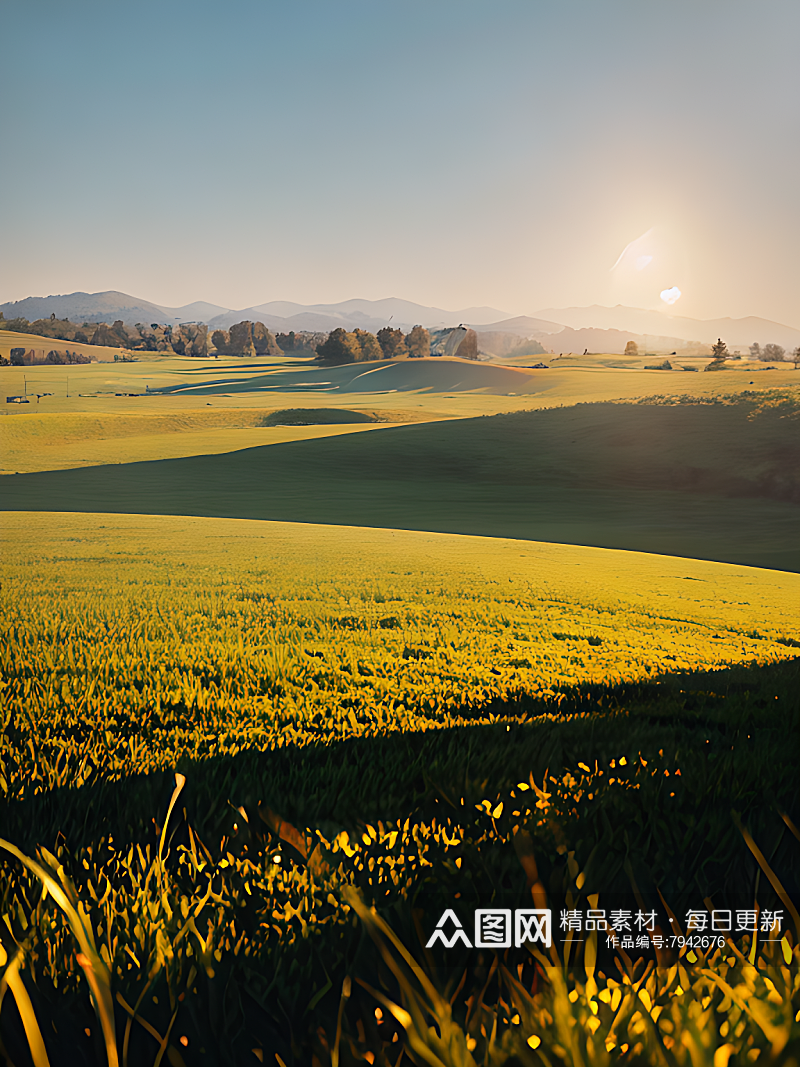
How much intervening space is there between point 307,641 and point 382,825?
1.39 meters

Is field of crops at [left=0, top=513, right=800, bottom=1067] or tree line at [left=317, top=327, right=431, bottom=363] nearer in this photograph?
field of crops at [left=0, top=513, right=800, bottom=1067]

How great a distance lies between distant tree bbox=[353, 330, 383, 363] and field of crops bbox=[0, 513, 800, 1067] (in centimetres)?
4440

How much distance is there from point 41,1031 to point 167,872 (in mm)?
339

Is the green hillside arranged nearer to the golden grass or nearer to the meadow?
the golden grass

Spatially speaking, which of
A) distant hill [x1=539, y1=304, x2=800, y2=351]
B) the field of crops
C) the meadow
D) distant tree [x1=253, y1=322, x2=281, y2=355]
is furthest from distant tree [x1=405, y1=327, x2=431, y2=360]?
the field of crops

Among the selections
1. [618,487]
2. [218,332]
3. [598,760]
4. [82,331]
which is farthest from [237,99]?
[218,332]

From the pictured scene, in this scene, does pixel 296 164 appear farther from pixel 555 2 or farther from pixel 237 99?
pixel 555 2

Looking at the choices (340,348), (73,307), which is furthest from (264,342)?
(73,307)

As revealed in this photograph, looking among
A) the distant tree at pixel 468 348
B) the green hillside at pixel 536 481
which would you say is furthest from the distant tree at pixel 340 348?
the green hillside at pixel 536 481

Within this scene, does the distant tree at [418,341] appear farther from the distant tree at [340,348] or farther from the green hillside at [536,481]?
the green hillside at [536,481]

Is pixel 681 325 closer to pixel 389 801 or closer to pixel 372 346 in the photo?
pixel 389 801

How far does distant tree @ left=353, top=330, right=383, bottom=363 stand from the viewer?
4583cm

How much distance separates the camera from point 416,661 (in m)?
2.54

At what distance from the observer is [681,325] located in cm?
399
